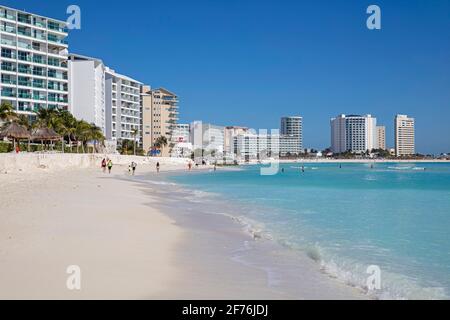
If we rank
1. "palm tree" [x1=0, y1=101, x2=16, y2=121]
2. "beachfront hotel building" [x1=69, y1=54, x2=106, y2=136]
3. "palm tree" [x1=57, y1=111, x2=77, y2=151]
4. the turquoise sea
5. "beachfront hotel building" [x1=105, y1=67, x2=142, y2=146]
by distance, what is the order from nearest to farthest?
the turquoise sea < "palm tree" [x1=0, y1=101, x2=16, y2=121] < "palm tree" [x1=57, y1=111, x2=77, y2=151] < "beachfront hotel building" [x1=69, y1=54, x2=106, y2=136] < "beachfront hotel building" [x1=105, y1=67, x2=142, y2=146]

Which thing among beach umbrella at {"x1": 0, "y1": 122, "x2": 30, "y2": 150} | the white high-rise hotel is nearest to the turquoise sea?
beach umbrella at {"x1": 0, "y1": 122, "x2": 30, "y2": 150}

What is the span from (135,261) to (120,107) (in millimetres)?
105321

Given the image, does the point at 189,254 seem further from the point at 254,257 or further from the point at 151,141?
the point at 151,141

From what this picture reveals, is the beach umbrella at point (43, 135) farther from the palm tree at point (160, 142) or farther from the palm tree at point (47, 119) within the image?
the palm tree at point (160, 142)

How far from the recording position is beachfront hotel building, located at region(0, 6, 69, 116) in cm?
6988

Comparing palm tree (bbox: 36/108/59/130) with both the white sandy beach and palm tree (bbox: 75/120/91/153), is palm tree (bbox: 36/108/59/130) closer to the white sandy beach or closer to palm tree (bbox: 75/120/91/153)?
palm tree (bbox: 75/120/91/153)

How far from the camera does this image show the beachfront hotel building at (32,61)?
229ft

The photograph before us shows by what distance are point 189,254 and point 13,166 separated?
95.5ft

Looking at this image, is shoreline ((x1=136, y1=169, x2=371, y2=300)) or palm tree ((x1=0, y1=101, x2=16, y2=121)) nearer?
shoreline ((x1=136, y1=169, x2=371, y2=300))

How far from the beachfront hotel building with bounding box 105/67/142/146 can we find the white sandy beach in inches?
3620

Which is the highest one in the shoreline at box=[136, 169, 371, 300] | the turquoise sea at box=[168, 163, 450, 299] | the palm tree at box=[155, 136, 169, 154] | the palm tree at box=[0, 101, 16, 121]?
the palm tree at box=[0, 101, 16, 121]

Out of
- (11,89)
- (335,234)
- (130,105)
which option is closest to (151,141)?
(130,105)

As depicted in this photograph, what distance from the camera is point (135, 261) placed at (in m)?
8.01

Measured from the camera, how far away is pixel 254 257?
938 cm
